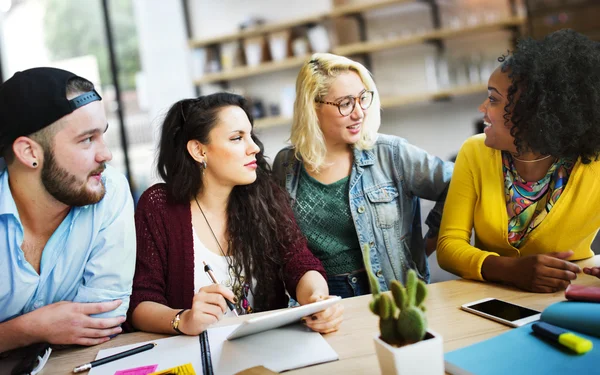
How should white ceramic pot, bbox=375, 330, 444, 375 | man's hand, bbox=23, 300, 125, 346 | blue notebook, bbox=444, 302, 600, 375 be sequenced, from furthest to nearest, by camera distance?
man's hand, bbox=23, 300, 125, 346 < blue notebook, bbox=444, 302, 600, 375 < white ceramic pot, bbox=375, 330, 444, 375

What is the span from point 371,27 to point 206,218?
3.52 m

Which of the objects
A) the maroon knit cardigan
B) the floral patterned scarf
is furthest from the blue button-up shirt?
the floral patterned scarf

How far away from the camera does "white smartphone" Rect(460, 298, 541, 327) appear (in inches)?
44.0

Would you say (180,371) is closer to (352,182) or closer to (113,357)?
(113,357)

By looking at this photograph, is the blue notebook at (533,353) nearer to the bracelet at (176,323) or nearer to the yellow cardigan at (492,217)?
the yellow cardigan at (492,217)

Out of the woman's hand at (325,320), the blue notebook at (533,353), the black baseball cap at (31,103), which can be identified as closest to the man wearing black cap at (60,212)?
the black baseball cap at (31,103)

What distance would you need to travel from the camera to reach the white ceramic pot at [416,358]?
803mm

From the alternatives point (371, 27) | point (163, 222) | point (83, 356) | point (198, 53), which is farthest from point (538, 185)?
point (198, 53)

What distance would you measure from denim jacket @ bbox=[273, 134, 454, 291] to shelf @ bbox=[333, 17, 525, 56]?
2.56 meters

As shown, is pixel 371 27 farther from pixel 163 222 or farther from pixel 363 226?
pixel 163 222

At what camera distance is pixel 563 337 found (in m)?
0.96

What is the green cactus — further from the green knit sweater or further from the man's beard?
the green knit sweater

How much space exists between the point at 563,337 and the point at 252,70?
4329mm

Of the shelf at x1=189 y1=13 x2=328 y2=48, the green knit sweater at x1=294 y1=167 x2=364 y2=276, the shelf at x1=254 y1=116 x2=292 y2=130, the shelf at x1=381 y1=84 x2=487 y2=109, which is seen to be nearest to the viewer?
the green knit sweater at x1=294 y1=167 x2=364 y2=276
